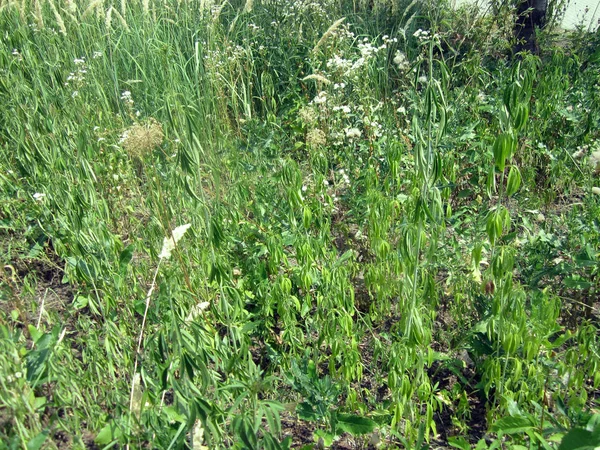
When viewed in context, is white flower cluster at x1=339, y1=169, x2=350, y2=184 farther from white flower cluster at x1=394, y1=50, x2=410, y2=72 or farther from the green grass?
white flower cluster at x1=394, y1=50, x2=410, y2=72

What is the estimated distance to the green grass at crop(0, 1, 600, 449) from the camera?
6.09 ft

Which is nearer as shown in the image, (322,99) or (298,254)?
(298,254)

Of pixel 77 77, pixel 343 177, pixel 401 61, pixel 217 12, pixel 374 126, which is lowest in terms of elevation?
pixel 343 177

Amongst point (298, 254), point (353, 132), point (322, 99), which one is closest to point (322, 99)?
point (322, 99)

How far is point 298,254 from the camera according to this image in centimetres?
252

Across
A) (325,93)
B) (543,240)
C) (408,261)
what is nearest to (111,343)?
(408,261)

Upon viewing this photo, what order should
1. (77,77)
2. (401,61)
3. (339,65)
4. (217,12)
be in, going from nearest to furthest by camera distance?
(339,65) < (77,77) < (401,61) < (217,12)

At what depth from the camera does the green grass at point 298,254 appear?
1.86m

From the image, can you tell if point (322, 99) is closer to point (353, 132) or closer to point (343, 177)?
point (353, 132)

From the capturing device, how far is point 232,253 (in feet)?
9.33

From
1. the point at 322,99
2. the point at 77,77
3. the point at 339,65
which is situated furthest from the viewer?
the point at 77,77

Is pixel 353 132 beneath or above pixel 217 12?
beneath

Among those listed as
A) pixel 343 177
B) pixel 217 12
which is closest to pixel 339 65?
pixel 343 177

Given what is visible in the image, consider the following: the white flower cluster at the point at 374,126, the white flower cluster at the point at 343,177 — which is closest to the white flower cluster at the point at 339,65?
the white flower cluster at the point at 374,126
